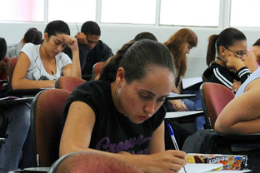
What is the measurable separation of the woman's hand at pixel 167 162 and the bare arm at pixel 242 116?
2.50 feet

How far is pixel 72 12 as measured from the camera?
6344mm

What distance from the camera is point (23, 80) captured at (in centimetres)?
372

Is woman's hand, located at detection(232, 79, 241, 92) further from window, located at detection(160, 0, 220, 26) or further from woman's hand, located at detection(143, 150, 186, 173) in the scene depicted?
window, located at detection(160, 0, 220, 26)

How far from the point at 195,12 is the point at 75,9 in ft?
5.40

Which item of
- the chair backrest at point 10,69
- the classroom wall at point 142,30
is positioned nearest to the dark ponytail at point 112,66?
the chair backrest at point 10,69

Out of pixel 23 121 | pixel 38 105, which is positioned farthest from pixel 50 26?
pixel 38 105

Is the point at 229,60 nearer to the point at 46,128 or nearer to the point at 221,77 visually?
the point at 221,77

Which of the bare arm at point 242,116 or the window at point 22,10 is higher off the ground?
the window at point 22,10

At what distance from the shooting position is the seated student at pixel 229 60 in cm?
336

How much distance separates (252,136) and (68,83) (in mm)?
985

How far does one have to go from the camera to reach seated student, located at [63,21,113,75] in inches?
206

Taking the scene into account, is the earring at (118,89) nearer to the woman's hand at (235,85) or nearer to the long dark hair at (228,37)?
the woman's hand at (235,85)

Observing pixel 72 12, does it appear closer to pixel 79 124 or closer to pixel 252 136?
pixel 252 136

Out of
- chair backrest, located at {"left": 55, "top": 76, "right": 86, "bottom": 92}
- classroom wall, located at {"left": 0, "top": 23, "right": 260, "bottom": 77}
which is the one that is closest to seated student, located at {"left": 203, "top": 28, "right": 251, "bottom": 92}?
chair backrest, located at {"left": 55, "top": 76, "right": 86, "bottom": 92}
